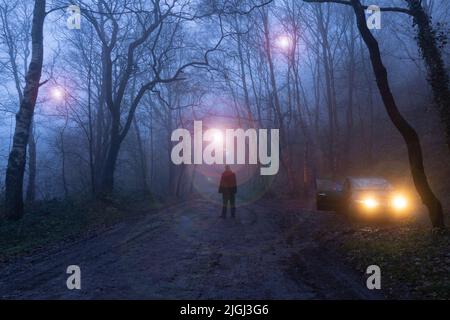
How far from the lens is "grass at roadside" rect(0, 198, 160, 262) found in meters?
12.0

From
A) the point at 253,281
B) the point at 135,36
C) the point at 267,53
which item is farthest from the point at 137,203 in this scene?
the point at 253,281

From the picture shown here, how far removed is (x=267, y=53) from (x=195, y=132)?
15.0 m

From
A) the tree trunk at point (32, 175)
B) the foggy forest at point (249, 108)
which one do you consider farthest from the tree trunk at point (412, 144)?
the tree trunk at point (32, 175)

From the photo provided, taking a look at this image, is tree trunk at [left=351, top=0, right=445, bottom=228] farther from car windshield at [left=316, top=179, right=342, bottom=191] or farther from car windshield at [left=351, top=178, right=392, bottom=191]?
car windshield at [left=316, top=179, right=342, bottom=191]

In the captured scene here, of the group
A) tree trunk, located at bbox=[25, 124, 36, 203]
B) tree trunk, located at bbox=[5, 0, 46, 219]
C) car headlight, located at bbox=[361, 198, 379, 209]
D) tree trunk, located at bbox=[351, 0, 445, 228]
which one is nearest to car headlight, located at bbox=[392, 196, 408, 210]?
car headlight, located at bbox=[361, 198, 379, 209]

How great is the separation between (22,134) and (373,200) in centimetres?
1250

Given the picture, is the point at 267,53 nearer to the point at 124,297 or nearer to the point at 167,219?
the point at 167,219

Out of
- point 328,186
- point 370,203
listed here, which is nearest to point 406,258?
point 370,203

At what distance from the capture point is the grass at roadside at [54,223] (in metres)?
12.0

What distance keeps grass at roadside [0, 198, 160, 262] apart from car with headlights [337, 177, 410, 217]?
8.91m

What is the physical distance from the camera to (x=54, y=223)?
1455 centimetres

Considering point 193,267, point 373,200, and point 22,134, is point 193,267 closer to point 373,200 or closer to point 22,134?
point 373,200

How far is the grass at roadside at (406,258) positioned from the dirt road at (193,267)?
51 cm

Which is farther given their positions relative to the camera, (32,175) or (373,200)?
(32,175)
